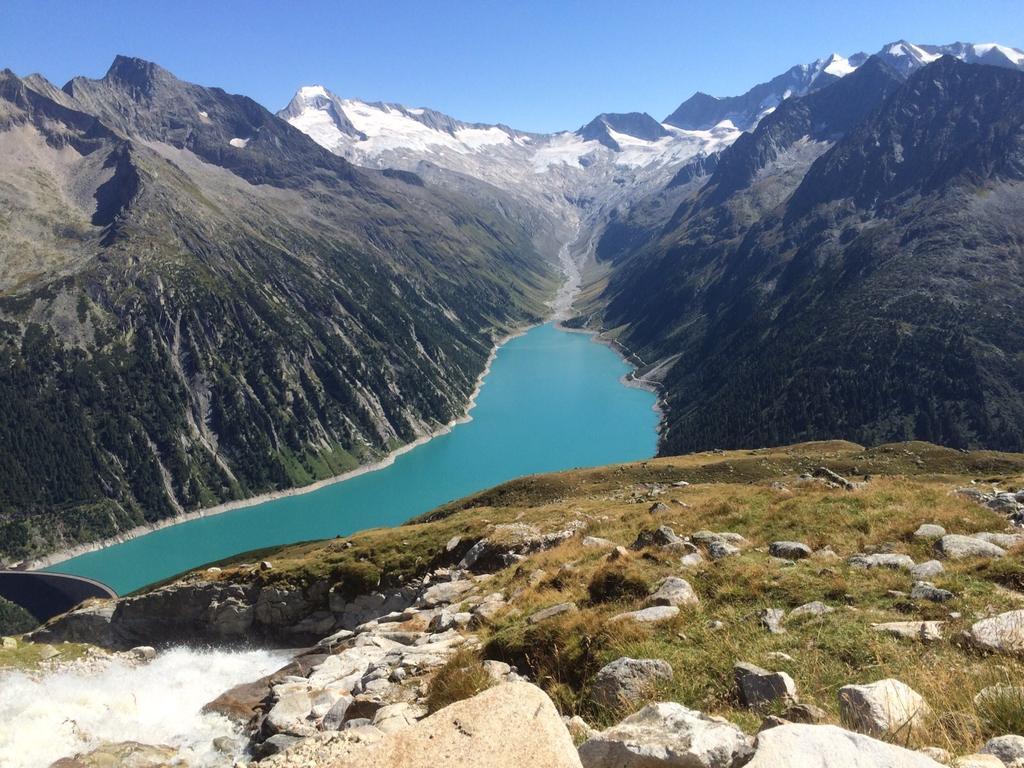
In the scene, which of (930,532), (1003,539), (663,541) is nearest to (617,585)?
(663,541)

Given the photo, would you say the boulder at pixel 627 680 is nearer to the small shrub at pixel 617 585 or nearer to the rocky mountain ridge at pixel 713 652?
the rocky mountain ridge at pixel 713 652

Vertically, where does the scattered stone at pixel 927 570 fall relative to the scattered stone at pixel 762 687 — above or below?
below

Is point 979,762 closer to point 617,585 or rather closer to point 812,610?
point 812,610

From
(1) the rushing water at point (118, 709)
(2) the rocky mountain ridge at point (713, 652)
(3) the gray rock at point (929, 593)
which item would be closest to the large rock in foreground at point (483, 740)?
(2) the rocky mountain ridge at point (713, 652)

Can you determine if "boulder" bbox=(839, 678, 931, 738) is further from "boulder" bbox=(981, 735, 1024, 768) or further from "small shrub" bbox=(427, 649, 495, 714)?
"small shrub" bbox=(427, 649, 495, 714)

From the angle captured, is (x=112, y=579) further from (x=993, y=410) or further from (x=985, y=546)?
(x=993, y=410)

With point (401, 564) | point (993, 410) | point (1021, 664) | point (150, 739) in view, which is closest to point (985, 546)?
point (1021, 664)
